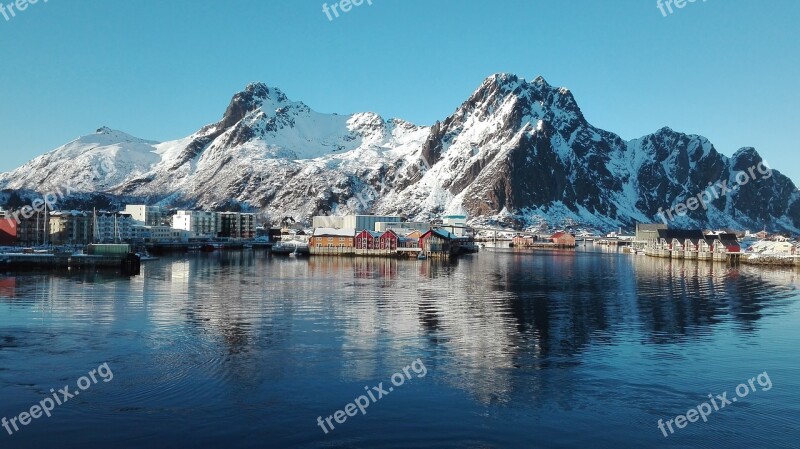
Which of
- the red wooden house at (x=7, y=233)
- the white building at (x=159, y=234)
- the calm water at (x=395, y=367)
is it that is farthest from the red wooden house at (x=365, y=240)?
the calm water at (x=395, y=367)

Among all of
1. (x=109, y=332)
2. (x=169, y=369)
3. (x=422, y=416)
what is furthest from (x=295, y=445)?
(x=109, y=332)

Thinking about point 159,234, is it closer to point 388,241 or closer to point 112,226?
point 112,226

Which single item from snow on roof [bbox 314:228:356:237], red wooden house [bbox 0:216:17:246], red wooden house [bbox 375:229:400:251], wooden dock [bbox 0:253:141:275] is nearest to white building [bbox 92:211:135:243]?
red wooden house [bbox 0:216:17:246]

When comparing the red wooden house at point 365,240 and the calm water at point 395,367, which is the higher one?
the red wooden house at point 365,240

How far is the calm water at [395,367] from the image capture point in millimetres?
18562

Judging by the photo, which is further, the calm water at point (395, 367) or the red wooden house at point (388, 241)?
the red wooden house at point (388, 241)

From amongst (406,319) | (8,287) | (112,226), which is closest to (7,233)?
(112,226)

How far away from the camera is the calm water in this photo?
731 inches

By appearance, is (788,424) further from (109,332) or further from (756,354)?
(109,332)

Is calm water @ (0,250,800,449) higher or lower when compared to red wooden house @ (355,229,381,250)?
lower

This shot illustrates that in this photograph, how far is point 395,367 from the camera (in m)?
25.9

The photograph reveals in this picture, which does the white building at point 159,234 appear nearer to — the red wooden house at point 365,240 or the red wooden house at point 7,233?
the red wooden house at point 7,233

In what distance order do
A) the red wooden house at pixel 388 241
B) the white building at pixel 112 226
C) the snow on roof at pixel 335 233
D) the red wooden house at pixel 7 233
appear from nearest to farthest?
the red wooden house at pixel 7 233 < the red wooden house at pixel 388 241 < the snow on roof at pixel 335 233 < the white building at pixel 112 226

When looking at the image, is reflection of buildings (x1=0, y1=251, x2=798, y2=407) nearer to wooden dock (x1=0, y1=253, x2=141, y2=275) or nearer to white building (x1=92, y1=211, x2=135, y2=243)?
wooden dock (x1=0, y1=253, x2=141, y2=275)
